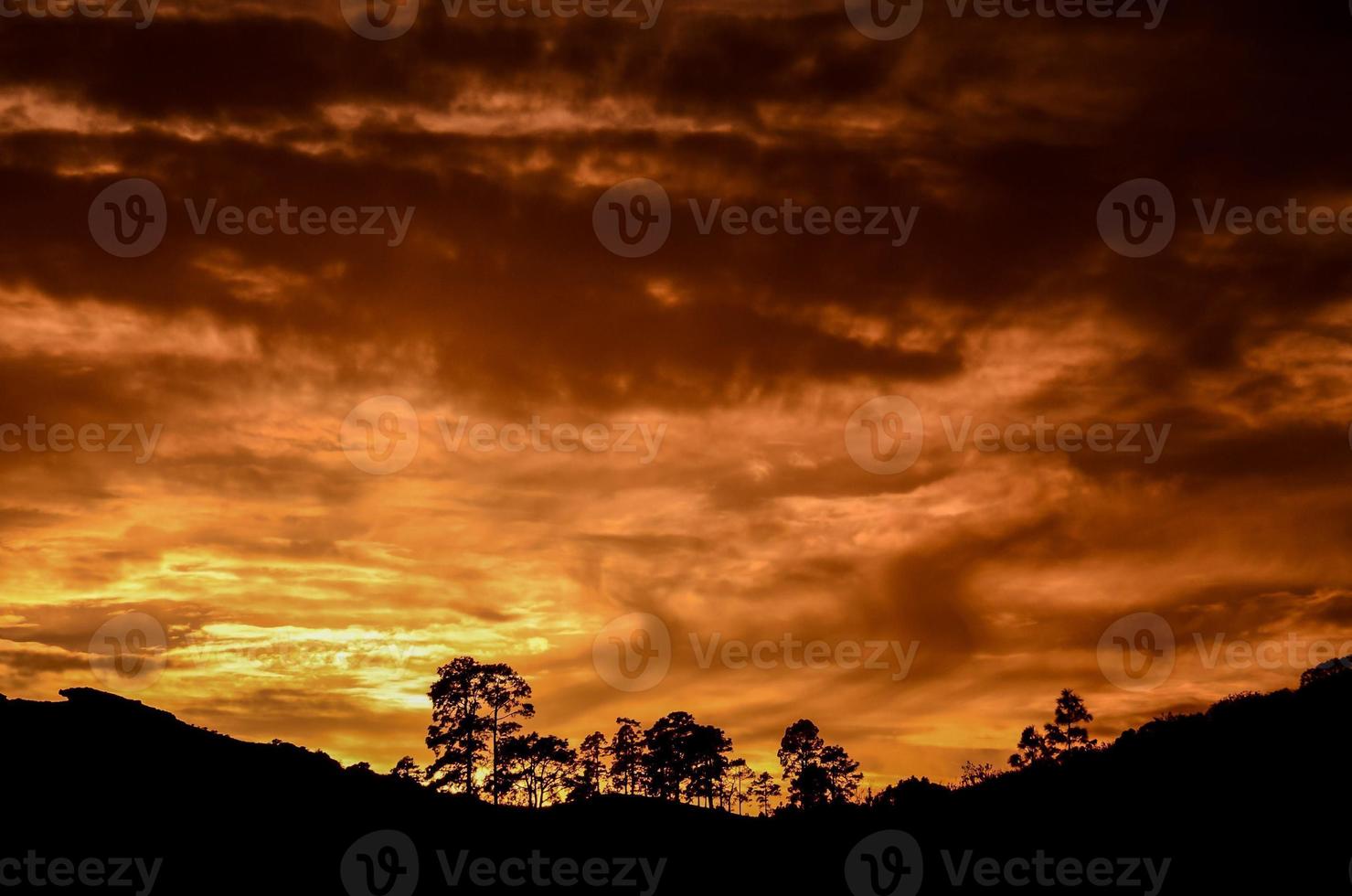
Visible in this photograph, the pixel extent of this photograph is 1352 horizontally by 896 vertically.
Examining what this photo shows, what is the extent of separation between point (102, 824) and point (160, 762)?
433cm

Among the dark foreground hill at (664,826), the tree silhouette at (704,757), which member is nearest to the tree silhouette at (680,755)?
the tree silhouette at (704,757)

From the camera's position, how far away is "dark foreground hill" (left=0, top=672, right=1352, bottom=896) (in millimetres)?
21812

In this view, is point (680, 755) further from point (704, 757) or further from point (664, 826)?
point (664, 826)

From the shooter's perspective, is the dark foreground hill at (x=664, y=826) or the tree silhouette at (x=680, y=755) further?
the tree silhouette at (x=680, y=755)

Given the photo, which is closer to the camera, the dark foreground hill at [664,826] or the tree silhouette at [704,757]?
the dark foreground hill at [664,826]

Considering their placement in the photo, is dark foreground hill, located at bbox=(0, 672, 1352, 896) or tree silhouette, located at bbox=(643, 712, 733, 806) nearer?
dark foreground hill, located at bbox=(0, 672, 1352, 896)

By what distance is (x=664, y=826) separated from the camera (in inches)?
1715

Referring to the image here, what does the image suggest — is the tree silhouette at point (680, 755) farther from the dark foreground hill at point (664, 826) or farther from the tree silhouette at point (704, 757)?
the dark foreground hill at point (664, 826)

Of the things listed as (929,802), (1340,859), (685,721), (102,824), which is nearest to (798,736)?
(685,721)

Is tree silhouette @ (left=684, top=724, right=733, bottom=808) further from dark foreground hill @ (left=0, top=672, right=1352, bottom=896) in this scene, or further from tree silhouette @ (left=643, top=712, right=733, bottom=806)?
dark foreground hill @ (left=0, top=672, right=1352, bottom=896)

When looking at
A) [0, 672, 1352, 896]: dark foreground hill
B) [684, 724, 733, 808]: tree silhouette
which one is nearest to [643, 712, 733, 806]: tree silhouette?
[684, 724, 733, 808]: tree silhouette

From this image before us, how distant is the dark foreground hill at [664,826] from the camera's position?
71.6 feet

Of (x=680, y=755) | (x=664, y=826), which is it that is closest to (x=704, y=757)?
(x=680, y=755)

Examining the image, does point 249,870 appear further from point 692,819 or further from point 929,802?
point 929,802
